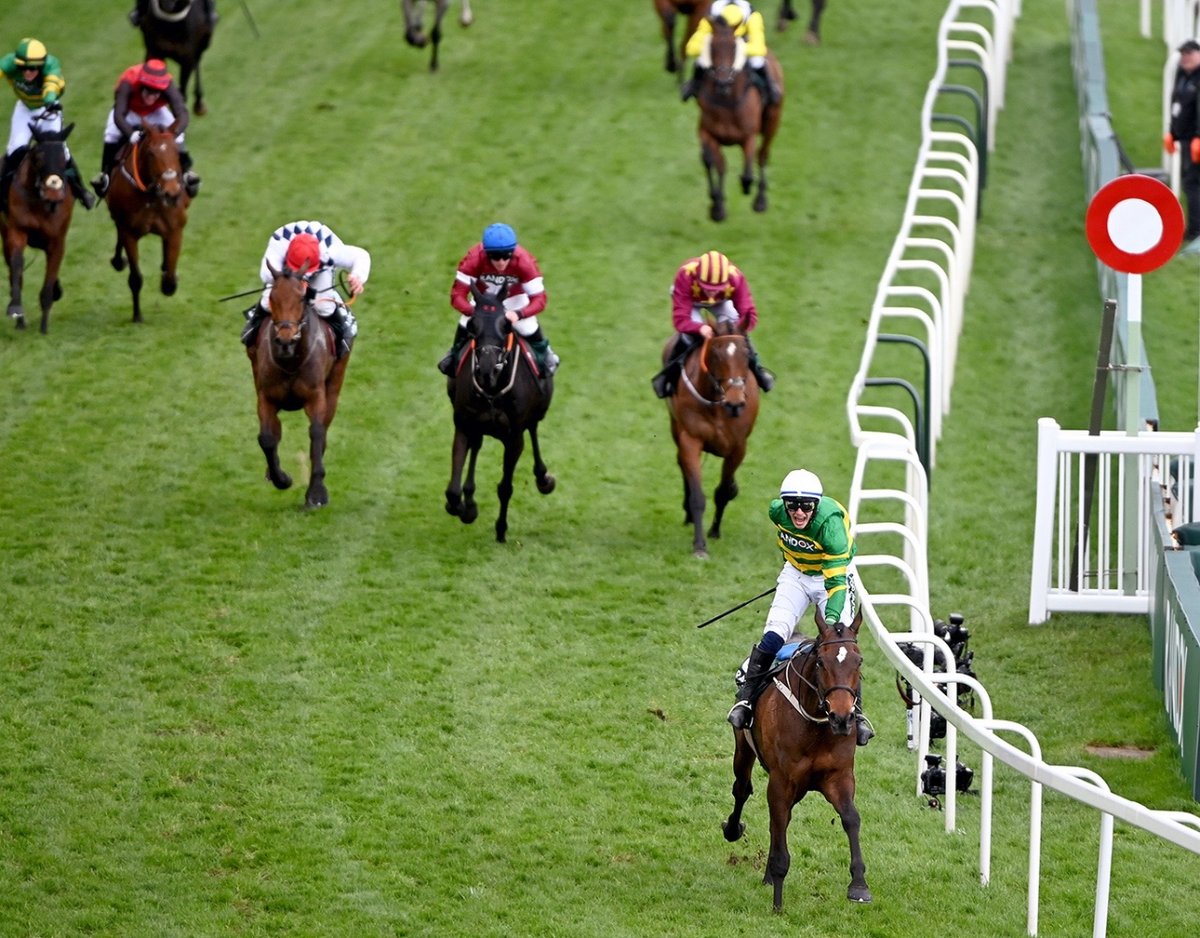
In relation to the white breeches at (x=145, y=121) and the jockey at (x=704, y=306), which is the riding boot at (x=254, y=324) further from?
the white breeches at (x=145, y=121)

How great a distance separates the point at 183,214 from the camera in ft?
49.8

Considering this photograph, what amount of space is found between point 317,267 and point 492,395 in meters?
1.35

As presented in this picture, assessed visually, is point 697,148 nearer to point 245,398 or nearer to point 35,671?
point 245,398

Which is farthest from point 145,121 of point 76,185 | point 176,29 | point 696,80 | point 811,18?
point 811,18

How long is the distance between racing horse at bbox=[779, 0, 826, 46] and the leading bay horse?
15.1m

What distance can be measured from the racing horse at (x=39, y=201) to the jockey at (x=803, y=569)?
8323 millimetres

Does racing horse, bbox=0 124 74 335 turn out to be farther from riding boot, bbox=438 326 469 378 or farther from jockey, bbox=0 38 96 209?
riding boot, bbox=438 326 469 378

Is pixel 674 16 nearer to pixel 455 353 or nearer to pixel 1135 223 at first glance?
pixel 455 353

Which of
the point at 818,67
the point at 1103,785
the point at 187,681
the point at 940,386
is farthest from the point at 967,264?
the point at 1103,785

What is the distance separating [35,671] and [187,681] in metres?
0.79

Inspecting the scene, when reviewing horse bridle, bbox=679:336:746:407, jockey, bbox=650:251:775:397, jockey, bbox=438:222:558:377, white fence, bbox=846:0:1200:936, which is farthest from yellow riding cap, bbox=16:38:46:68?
white fence, bbox=846:0:1200:936

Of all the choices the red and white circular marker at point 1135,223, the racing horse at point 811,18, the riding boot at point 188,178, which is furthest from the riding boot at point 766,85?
the red and white circular marker at point 1135,223

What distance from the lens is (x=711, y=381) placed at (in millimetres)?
11867

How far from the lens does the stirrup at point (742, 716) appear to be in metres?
8.05
